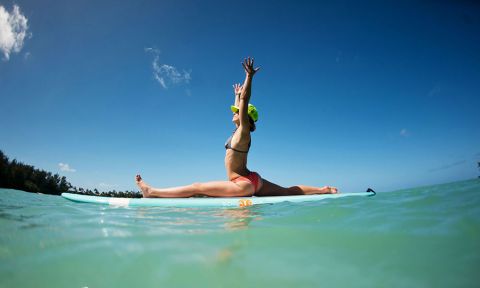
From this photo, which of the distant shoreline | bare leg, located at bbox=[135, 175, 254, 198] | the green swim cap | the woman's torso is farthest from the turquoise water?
the distant shoreline

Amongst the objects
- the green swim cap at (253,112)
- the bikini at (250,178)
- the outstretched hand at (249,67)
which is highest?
the outstretched hand at (249,67)

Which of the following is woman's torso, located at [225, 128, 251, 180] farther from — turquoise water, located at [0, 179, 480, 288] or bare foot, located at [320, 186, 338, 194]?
turquoise water, located at [0, 179, 480, 288]

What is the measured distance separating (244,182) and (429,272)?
362 centimetres

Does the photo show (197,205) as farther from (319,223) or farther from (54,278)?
(54,278)

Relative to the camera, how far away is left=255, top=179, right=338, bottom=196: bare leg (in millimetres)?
5433

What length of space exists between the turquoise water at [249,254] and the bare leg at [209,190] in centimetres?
235

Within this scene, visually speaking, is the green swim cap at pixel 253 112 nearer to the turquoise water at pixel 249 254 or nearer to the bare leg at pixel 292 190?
the bare leg at pixel 292 190

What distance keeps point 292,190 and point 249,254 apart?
4170mm

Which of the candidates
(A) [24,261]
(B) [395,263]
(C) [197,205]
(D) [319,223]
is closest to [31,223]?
(A) [24,261]

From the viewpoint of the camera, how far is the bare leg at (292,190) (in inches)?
214

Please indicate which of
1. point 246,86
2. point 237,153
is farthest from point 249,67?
point 237,153

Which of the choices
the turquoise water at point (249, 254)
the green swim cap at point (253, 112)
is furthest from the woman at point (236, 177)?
the turquoise water at point (249, 254)

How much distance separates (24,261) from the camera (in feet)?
5.02

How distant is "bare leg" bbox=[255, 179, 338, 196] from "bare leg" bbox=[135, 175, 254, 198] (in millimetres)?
558
